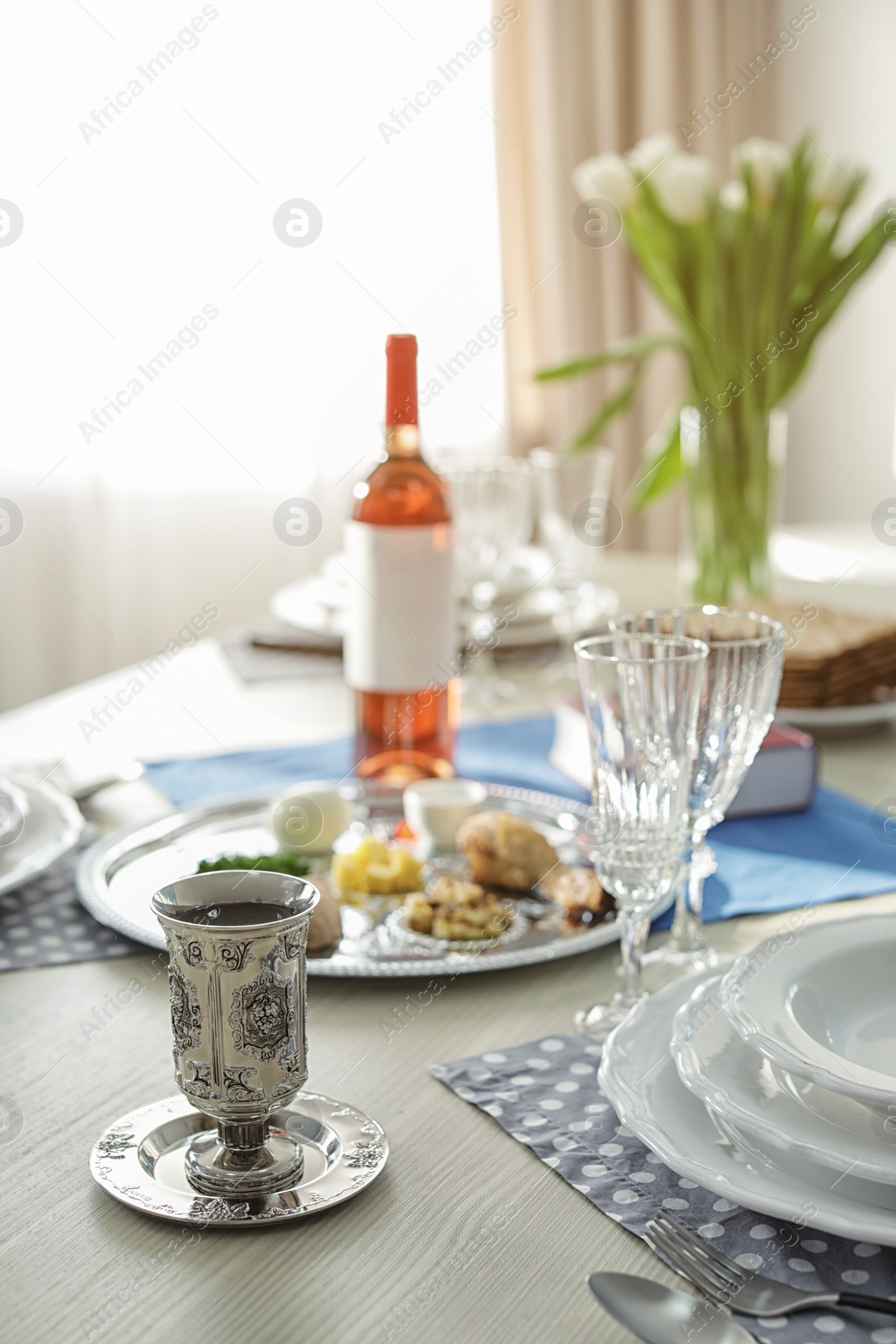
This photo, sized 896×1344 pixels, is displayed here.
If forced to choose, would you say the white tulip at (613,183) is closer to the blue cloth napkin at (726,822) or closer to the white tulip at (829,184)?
Answer: the white tulip at (829,184)

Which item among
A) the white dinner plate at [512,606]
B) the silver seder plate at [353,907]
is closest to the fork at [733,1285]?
the silver seder plate at [353,907]

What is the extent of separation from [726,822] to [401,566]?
1.13ft

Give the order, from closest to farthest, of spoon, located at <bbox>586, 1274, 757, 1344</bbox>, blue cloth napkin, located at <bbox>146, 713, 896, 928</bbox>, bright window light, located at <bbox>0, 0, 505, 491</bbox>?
spoon, located at <bbox>586, 1274, 757, 1344</bbox>, blue cloth napkin, located at <bbox>146, 713, 896, 928</bbox>, bright window light, located at <bbox>0, 0, 505, 491</bbox>

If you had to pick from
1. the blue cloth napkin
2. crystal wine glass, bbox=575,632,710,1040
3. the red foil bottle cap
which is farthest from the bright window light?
crystal wine glass, bbox=575,632,710,1040

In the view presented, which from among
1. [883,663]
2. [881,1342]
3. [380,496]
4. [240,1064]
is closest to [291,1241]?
[240,1064]

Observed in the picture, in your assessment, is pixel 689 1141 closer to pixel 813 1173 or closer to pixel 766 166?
pixel 813 1173

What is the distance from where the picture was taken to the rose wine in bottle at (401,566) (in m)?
1.02

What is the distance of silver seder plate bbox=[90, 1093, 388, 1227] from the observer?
545mm

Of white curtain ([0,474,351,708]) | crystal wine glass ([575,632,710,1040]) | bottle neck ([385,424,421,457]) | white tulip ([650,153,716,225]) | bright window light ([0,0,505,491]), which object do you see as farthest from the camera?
white curtain ([0,474,351,708])

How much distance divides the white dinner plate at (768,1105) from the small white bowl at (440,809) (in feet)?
1.13

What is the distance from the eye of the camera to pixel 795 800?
1090 mm

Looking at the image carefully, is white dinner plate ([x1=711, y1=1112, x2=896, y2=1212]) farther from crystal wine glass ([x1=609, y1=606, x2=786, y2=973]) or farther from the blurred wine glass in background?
the blurred wine glass in background

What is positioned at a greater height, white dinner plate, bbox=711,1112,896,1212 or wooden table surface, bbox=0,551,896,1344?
white dinner plate, bbox=711,1112,896,1212

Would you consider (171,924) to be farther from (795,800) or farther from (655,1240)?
(795,800)
